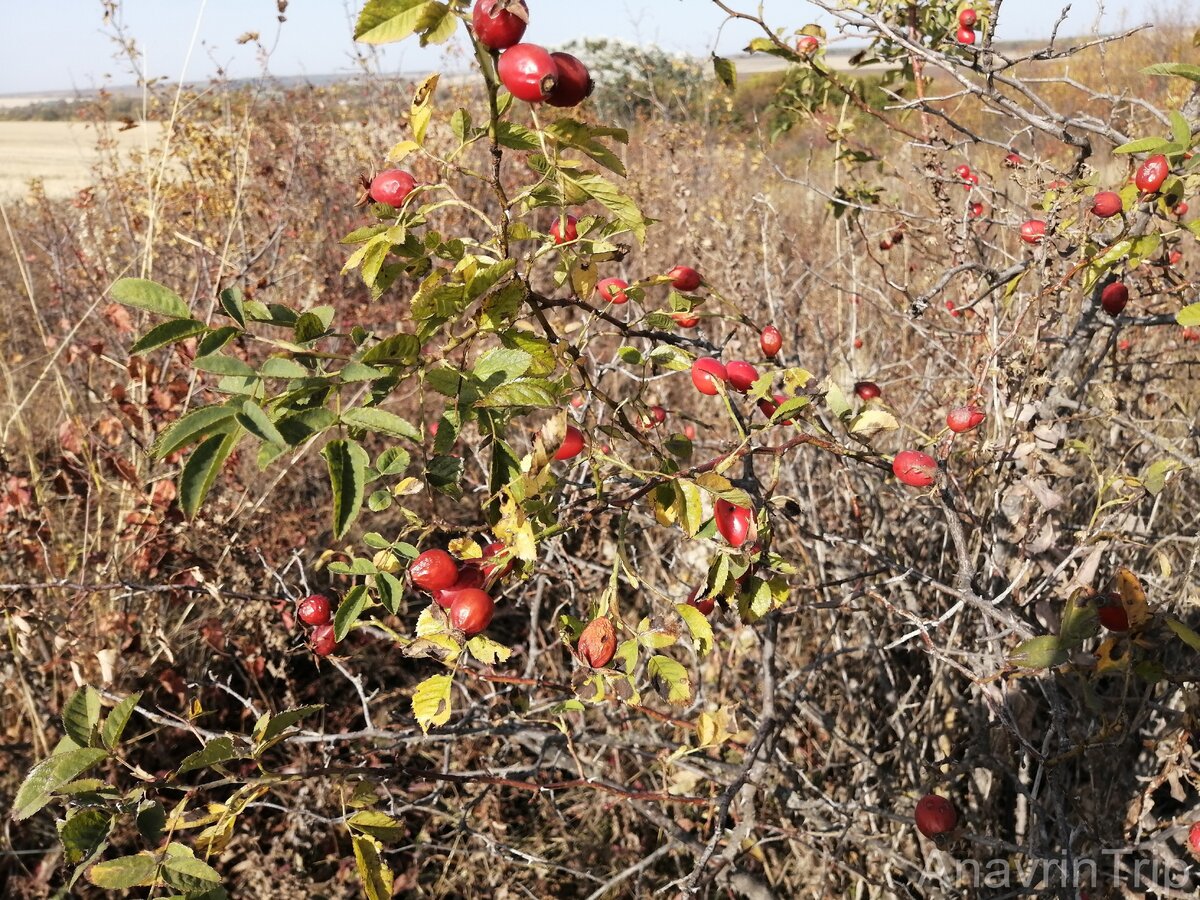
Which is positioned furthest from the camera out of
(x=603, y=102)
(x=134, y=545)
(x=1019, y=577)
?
(x=603, y=102)

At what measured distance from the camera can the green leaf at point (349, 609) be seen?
3.17ft

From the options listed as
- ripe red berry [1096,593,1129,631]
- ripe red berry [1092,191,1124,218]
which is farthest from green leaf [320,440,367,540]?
ripe red berry [1092,191,1124,218]

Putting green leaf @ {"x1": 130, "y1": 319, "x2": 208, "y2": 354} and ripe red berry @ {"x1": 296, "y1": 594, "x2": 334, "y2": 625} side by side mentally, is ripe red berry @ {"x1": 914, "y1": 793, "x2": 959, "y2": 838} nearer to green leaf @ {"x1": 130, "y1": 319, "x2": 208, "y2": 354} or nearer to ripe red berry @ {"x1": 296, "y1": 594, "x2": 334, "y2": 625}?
ripe red berry @ {"x1": 296, "y1": 594, "x2": 334, "y2": 625}

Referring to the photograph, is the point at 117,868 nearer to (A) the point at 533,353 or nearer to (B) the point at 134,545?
(A) the point at 533,353

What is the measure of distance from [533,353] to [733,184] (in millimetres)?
4662

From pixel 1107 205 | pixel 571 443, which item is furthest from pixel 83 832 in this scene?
A: pixel 1107 205

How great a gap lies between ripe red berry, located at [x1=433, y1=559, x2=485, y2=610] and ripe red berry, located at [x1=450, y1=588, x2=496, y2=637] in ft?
0.07

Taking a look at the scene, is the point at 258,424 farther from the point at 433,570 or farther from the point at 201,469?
the point at 433,570

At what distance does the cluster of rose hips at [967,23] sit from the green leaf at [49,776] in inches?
87.9

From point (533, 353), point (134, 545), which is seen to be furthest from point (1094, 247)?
point (134, 545)

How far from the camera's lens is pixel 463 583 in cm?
100

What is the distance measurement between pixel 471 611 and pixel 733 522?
32 centimetres

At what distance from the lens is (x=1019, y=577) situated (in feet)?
4.22

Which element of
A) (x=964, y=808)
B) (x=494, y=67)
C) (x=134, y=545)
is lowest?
(x=964, y=808)
